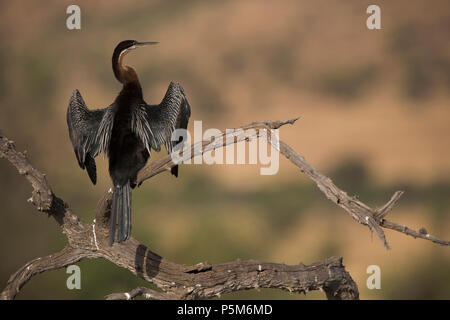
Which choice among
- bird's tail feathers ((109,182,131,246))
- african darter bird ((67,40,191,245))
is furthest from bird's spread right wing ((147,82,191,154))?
bird's tail feathers ((109,182,131,246))

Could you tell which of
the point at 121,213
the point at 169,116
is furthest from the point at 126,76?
the point at 121,213

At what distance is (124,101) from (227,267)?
1.13 meters

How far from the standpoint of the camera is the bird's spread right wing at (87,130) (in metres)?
2.97

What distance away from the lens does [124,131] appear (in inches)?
117

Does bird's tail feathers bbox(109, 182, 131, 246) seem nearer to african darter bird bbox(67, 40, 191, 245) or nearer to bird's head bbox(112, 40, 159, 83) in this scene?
african darter bird bbox(67, 40, 191, 245)

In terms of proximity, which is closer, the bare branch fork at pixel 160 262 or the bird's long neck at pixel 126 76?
the bare branch fork at pixel 160 262

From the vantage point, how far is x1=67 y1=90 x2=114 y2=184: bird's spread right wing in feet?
9.76

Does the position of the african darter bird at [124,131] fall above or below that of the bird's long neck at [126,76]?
below

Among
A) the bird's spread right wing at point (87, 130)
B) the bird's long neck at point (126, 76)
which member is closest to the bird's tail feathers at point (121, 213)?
the bird's spread right wing at point (87, 130)

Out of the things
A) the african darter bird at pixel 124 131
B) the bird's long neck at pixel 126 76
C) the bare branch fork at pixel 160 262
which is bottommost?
the bare branch fork at pixel 160 262

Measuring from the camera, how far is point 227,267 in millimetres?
2828

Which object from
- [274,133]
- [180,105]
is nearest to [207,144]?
[274,133]

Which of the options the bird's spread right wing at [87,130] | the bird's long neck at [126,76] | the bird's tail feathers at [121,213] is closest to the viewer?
the bird's tail feathers at [121,213]

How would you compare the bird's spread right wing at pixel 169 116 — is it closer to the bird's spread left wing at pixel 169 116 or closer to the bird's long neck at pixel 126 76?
the bird's spread left wing at pixel 169 116
